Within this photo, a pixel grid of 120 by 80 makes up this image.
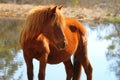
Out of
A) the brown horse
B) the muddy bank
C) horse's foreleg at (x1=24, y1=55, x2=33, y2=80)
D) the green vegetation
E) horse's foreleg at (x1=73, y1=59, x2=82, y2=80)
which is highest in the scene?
the muddy bank

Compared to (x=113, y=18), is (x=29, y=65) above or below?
below

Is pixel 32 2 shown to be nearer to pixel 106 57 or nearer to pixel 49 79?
pixel 106 57

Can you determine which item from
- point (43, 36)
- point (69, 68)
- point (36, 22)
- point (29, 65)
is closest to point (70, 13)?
point (69, 68)

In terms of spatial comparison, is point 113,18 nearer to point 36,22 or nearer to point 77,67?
point 77,67

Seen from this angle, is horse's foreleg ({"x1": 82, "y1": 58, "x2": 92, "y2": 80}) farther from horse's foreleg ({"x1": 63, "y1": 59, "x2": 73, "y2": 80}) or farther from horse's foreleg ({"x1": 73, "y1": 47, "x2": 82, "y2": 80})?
horse's foreleg ({"x1": 63, "y1": 59, "x2": 73, "y2": 80})

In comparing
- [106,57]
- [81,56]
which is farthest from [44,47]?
[106,57]

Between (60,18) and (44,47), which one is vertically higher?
(60,18)

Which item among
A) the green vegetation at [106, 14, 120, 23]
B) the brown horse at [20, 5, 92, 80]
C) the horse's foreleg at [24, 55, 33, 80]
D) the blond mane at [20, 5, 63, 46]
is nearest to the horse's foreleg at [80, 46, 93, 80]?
the brown horse at [20, 5, 92, 80]

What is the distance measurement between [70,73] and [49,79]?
2050 millimetres

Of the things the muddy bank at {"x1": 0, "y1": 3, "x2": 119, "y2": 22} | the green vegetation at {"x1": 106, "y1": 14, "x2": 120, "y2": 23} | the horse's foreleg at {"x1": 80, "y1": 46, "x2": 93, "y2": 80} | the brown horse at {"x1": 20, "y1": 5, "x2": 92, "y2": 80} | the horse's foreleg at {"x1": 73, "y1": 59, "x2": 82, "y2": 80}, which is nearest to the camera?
the brown horse at {"x1": 20, "y1": 5, "x2": 92, "y2": 80}

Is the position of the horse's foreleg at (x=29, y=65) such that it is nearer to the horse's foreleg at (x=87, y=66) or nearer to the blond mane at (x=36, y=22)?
the blond mane at (x=36, y=22)

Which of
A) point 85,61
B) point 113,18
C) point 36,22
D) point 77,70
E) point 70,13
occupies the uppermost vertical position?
point 70,13

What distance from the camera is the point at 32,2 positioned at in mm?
38500

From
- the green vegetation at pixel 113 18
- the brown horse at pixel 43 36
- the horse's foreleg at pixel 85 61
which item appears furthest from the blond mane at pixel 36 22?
the green vegetation at pixel 113 18
